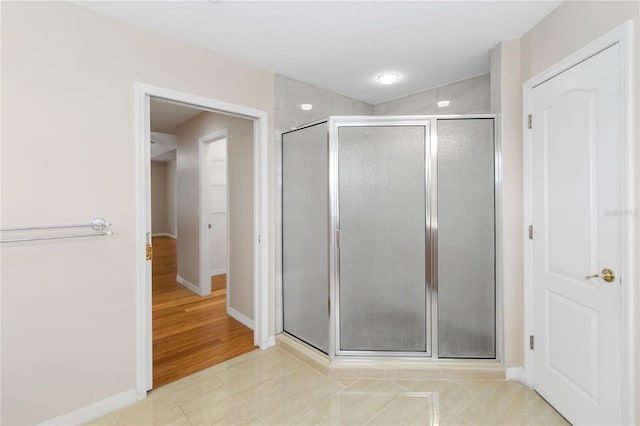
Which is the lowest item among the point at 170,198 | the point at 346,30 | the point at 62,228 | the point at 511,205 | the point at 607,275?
the point at 607,275

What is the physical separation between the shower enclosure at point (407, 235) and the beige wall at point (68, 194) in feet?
4.49

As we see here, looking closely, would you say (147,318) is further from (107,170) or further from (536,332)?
(536,332)

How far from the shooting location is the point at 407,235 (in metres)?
2.41

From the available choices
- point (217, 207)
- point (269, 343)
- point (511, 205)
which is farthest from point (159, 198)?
point (511, 205)

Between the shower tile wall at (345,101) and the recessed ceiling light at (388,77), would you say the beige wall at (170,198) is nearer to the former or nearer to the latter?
the shower tile wall at (345,101)

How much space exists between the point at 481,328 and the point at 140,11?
3.14 meters

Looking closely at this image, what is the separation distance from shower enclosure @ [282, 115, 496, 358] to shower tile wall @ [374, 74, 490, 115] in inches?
29.0

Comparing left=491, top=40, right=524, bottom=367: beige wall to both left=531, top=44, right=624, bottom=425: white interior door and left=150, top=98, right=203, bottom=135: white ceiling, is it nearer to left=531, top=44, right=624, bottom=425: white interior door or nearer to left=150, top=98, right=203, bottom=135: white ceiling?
left=531, top=44, right=624, bottom=425: white interior door

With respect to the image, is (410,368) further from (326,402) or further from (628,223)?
(628,223)

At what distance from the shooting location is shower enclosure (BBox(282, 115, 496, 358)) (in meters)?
2.34

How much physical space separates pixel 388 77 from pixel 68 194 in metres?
2.68

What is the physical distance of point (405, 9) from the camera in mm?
1902

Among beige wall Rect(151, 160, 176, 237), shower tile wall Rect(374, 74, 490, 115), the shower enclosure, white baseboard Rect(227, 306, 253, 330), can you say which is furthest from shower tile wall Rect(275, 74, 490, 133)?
beige wall Rect(151, 160, 176, 237)

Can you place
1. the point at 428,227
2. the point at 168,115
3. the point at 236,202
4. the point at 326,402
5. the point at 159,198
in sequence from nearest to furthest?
1. the point at 326,402
2. the point at 428,227
3. the point at 236,202
4. the point at 168,115
5. the point at 159,198
